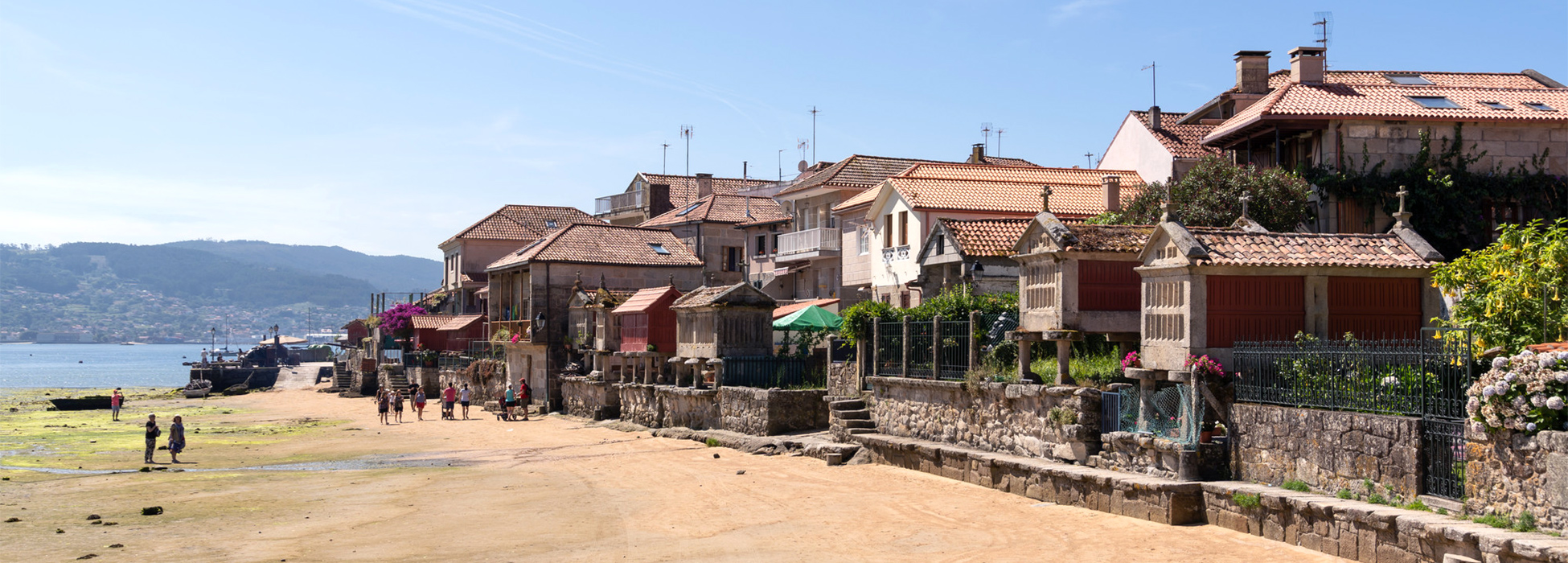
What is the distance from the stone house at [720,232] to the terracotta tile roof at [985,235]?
24.4 m

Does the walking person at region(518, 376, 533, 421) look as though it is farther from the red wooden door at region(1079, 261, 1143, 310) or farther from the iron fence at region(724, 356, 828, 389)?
the red wooden door at region(1079, 261, 1143, 310)

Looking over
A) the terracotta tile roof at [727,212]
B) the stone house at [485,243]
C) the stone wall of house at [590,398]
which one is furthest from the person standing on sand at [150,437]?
the stone house at [485,243]

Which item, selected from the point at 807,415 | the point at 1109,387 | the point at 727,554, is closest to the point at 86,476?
the point at 807,415

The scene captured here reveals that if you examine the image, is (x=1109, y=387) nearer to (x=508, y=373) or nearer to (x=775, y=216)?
(x=508, y=373)

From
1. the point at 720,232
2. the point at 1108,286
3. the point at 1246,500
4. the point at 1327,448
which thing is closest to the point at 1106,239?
the point at 1108,286

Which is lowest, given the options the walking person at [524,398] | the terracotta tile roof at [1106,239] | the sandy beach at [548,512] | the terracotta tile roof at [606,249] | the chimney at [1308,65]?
the sandy beach at [548,512]

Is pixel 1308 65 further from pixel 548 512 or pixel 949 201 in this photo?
pixel 548 512

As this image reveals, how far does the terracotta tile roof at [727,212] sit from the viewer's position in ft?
190

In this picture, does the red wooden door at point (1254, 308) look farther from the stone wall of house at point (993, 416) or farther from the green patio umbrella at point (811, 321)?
the green patio umbrella at point (811, 321)

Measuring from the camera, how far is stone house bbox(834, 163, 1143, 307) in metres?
37.3

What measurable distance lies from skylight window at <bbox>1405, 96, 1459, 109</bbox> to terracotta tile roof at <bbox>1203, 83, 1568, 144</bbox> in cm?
17

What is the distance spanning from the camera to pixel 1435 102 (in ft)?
102

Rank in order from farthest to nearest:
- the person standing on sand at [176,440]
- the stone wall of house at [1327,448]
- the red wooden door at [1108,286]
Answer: the person standing on sand at [176,440], the red wooden door at [1108,286], the stone wall of house at [1327,448]

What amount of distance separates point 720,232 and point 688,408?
24859 mm
